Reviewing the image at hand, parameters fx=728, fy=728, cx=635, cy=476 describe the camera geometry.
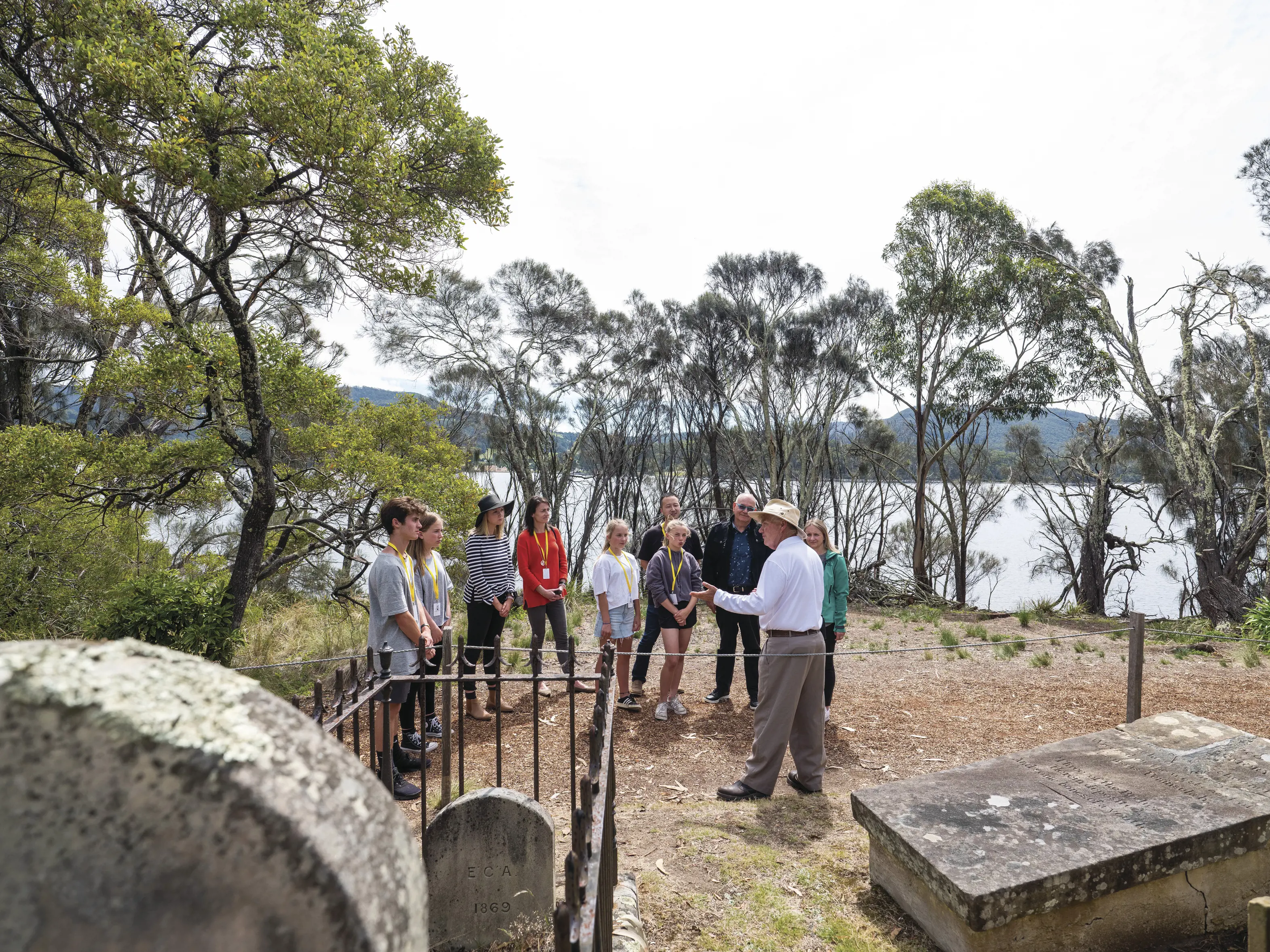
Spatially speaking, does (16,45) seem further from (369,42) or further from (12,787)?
(12,787)

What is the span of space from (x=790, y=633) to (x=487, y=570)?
2.73 meters

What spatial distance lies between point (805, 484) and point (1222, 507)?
36.4 ft

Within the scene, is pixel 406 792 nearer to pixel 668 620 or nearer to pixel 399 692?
pixel 399 692

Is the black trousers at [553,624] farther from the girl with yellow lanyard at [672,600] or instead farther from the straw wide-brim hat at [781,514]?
the straw wide-brim hat at [781,514]

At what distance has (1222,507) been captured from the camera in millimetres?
19000

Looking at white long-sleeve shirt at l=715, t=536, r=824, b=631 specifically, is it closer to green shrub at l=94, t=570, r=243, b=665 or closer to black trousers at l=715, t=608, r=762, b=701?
black trousers at l=715, t=608, r=762, b=701

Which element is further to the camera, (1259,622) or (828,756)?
(1259,622)

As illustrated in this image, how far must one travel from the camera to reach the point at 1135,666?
5.66 meters

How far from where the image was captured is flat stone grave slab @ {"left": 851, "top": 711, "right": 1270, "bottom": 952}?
276cm

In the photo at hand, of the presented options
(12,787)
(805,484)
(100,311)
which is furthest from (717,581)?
(805,484)

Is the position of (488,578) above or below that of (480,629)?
above

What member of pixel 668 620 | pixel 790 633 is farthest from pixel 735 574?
pixel 790 633

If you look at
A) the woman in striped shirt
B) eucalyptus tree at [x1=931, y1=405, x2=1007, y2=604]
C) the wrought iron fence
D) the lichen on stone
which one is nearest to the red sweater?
the woman in striped shirt

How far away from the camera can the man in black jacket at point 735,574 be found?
639 centimetres
